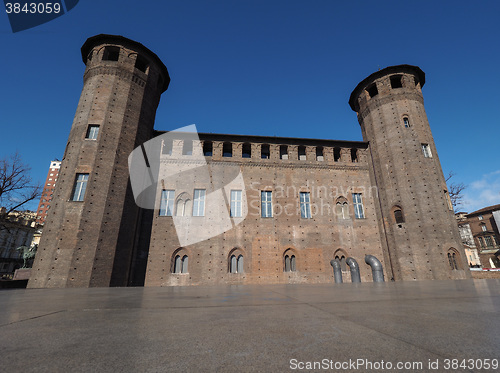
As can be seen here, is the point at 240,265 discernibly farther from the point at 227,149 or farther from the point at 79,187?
the point at 79,187

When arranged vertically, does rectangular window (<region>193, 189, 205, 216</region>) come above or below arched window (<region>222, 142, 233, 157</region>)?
below

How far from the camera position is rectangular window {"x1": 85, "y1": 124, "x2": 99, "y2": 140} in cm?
1500

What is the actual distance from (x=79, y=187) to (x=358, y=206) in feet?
61.8

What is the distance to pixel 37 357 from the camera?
1438mm

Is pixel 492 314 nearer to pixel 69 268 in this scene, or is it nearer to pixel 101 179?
pixel 69 268

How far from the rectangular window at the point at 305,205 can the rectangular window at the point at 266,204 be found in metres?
2.33

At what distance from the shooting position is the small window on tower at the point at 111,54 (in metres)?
17.1

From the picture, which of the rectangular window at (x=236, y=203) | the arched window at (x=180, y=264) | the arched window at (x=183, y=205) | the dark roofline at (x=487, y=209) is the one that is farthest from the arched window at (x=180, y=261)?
the dark roofline at (x=487, y=209)

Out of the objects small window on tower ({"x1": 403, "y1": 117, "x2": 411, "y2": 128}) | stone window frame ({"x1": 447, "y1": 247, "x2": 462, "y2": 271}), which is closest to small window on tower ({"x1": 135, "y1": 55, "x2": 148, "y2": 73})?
small window on tower ({"x1": 403, "y1": 117, "x2": 411, "y2": 128})

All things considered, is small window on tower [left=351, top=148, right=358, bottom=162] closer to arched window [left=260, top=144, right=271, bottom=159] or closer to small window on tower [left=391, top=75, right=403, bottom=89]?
small window on tower [left=391, top=75, right=403, bottom=89]

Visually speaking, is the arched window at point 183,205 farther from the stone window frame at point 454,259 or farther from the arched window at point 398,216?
the stone window frame at point 454,259

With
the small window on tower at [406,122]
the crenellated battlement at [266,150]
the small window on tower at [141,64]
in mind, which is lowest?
the crenellated battlement at [266,150]

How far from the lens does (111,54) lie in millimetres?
17844

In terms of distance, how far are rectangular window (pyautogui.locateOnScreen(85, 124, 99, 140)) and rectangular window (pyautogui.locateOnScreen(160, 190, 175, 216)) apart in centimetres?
542
